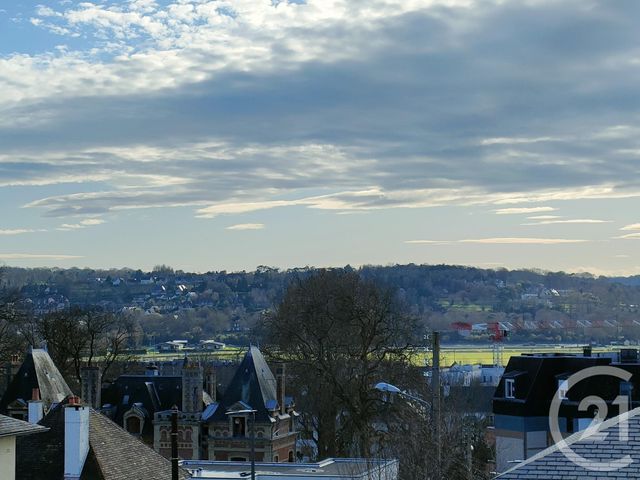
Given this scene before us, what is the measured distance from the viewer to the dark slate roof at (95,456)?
29.9 metres

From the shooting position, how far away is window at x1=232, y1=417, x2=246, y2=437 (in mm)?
57438

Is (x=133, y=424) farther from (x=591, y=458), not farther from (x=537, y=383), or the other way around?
(x=591, y=458)

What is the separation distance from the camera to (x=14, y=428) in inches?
1012

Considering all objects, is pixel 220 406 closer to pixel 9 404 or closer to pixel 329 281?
pixel 9 404

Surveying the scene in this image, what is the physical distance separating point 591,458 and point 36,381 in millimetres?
44653

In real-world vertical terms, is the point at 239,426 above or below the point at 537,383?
below

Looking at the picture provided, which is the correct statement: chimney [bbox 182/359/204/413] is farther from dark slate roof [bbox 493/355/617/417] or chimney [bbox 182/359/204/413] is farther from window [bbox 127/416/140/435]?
dark slate roof [bbox 493/355/617/417]

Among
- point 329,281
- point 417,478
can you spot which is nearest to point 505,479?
point 417,478

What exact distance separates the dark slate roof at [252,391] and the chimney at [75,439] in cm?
2798

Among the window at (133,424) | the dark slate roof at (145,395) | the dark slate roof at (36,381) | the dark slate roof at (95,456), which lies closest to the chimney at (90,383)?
the dark slate roof at (36,381)

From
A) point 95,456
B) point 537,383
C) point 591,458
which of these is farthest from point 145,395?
point 591,458

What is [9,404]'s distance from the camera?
2223 inches

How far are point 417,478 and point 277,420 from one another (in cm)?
2709

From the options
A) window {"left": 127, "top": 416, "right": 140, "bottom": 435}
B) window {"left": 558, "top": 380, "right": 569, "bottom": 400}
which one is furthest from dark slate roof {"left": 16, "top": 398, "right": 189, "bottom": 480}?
window {"left": 127, "top": 416, "right": 140, "bottom": 435}
